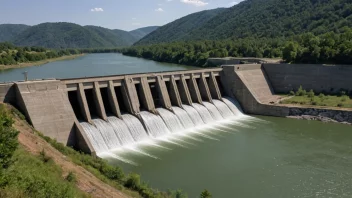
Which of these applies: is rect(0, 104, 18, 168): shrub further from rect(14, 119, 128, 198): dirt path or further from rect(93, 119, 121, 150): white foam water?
rect(93, 119, 121, 150): white foam water

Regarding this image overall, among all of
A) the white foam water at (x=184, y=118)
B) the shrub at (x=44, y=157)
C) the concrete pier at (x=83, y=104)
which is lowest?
the white foam water at (x=184, y=118)

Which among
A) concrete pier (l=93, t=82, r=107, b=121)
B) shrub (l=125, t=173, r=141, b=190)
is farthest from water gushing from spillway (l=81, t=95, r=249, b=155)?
shrub (l=125, t=173, r=141, b=190)

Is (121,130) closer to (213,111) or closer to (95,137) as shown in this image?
(95,137)

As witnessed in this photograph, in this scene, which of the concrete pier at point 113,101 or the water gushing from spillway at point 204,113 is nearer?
the concrete pier at point 113,101

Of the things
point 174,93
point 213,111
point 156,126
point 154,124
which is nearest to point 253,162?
point 156,126

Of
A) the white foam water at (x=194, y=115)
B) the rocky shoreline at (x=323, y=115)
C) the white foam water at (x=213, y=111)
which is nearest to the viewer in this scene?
the white foam water at (x=194, y=115)

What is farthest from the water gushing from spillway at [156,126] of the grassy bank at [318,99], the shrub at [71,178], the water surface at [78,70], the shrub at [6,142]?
the water surface at [78,70]

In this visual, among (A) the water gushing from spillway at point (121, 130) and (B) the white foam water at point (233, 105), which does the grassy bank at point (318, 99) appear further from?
(A) the water gushing from spillway at point (121, 130)
